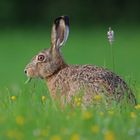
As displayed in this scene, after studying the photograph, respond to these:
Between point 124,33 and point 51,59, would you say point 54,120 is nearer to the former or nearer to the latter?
point 51,59

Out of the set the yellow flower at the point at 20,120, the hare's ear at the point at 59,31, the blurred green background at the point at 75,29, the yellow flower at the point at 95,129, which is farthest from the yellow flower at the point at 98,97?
the blurred green background at the point at 75,29

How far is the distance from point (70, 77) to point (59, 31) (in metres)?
1.01

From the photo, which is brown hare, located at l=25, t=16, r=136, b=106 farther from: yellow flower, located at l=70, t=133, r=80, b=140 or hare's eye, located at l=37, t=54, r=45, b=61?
yellow flower, located at l=70, t=133, r=80, b=140

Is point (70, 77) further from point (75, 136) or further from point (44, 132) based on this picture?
point (75, 136)

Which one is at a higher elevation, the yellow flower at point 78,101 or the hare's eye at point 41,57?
the hare's eye at point 41,57

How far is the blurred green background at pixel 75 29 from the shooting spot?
2208cm

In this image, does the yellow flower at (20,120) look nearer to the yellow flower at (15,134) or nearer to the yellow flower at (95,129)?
the yellow flower at (15,134)

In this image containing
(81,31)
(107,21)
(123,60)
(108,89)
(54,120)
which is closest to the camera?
(54,120)

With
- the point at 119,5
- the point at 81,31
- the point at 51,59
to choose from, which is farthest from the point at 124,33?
the point at 51,59

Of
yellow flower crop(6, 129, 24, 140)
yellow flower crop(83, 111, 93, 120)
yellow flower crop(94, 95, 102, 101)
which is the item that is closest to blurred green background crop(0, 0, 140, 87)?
yellow flower crop(94, 95, 102, 101)

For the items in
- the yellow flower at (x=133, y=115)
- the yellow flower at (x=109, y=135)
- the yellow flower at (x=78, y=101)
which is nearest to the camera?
the yellow flower at (x=109, y=135)

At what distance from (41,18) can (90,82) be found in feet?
77.9

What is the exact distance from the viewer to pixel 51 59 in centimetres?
954

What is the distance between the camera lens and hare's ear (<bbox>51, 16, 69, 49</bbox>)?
9.52m
